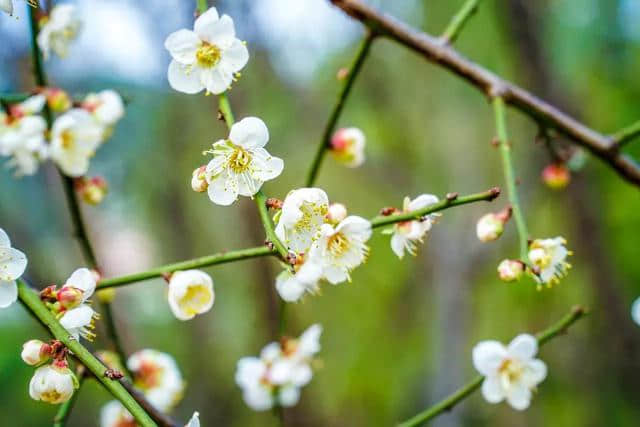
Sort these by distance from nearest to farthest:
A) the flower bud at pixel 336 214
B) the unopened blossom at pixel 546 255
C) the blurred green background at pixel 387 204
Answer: the flower bud at pixel 336 214 → the unopened blossom at pixel 546 255 → the blurred green background at pixel 387 204

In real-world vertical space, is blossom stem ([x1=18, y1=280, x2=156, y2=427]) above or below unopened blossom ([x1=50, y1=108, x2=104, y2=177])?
below

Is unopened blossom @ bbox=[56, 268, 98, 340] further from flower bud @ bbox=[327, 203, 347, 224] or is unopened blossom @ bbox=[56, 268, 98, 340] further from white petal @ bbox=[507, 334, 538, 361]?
white petal @ bbox=[507, 334, 538, 361]

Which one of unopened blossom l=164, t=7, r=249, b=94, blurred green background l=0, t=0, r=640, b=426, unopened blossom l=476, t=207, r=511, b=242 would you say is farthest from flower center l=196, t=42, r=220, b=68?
blurred green background l=0, t=0, r=640, b=426

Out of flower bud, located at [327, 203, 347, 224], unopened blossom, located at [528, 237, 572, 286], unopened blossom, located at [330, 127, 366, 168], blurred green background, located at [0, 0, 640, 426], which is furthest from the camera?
blurred green background, located at [0, 0, 640, 426]

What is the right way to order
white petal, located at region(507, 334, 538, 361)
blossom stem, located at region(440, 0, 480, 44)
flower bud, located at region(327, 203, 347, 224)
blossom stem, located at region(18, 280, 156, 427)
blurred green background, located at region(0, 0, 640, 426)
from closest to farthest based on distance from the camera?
blossom stem, located at region(18, 280, 156, 427), flower bud, located at region(327, 203, 347, 224), white petal, located at region(507, 334, 538, 361), blossom stem, located at region(440, 0, 480, 44), blurred green background, located at region(0, 0, 640, 426)

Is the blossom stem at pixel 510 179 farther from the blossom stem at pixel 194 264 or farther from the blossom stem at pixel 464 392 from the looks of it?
the blossom stem at pixel 194 264

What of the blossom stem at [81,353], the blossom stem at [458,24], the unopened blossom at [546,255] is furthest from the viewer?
the blossom stem at [458,24]

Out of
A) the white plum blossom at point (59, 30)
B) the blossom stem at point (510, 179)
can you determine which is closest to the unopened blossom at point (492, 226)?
the blossom stem at point (510, 179)

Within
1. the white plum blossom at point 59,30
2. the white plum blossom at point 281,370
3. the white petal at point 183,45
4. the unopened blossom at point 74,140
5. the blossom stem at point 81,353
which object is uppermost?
the white plum blossom at point 59,30

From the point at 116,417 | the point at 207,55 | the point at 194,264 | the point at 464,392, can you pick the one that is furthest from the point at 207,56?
the point at 116,417
